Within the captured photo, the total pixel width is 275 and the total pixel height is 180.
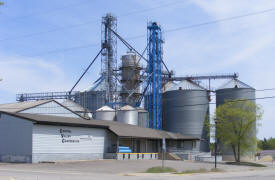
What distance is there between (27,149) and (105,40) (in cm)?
3918

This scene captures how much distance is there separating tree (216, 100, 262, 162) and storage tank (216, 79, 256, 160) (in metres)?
9.62

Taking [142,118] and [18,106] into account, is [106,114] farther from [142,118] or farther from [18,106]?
[18,106]

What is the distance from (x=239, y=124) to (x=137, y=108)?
21.5m

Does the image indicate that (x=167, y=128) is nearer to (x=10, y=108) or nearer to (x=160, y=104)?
(x=160, y=104)

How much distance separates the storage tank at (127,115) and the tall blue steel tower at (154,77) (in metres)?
3.22

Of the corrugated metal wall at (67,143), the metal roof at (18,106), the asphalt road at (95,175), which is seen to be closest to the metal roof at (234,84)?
the corrugated metal wall at (67,143)

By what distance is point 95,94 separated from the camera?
78.2 m

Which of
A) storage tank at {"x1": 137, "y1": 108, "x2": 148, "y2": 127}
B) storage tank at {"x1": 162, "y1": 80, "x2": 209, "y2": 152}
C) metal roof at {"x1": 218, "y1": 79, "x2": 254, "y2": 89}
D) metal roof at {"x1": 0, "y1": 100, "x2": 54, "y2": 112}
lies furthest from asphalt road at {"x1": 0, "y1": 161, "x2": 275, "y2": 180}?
metal roof at {"x1": 218, "y1": 79, "x2": 254, "y2": 89}

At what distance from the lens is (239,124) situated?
5662 cm

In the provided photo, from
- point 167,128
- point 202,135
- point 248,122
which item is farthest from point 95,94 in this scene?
point 248,122

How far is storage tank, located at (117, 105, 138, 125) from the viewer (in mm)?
67875

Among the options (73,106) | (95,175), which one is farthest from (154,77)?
(95,175)

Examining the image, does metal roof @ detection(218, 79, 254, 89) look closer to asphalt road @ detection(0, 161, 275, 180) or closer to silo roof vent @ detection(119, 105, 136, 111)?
silo roof vent @ detection(119, 105, 136, 111)

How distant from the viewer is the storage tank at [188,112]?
69.1 meters
